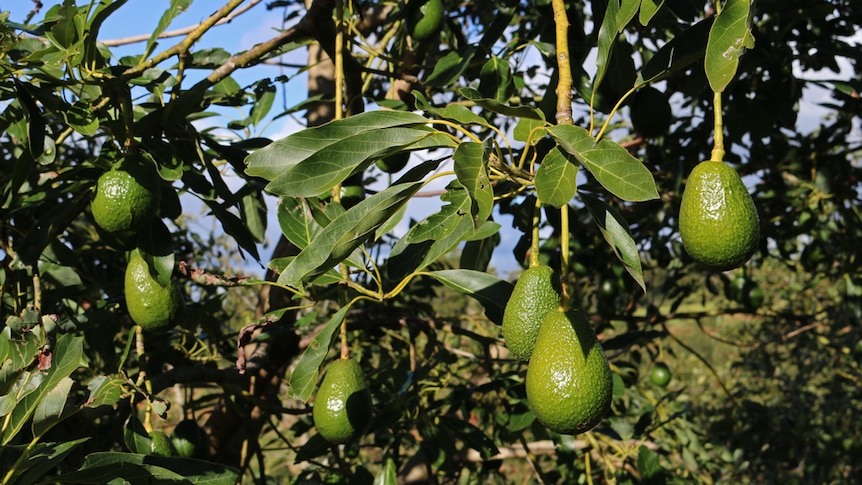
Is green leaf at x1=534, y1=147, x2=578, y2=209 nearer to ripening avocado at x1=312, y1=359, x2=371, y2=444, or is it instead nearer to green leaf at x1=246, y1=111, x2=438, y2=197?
green leaf at x1=246, y1=111, x2=438, y2=197

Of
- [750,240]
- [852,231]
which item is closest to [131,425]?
[750,240]

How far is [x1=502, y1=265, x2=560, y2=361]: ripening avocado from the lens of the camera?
0.93m

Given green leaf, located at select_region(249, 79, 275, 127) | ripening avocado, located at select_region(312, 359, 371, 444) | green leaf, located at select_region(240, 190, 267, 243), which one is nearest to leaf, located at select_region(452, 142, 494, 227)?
ripening avocado, located at select_region(312, 359, 371, 444)

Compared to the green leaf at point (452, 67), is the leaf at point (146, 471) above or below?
below

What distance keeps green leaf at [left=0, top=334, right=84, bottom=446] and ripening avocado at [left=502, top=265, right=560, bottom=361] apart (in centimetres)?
65

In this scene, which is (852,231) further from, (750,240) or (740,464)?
(750,240)

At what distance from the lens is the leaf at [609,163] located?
0.75m

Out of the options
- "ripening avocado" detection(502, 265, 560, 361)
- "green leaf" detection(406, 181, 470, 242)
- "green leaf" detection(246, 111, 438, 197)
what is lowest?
"ripening avocado" detection(502, 265, 560, 361)

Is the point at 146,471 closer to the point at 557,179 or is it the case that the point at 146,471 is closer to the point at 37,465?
the point at 37,465

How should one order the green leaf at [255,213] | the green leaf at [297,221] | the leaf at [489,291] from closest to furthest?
the leaf at [489,291], the green leaf at [297,221], the green leaf at [255,213]

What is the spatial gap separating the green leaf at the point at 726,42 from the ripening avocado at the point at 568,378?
1.05ft

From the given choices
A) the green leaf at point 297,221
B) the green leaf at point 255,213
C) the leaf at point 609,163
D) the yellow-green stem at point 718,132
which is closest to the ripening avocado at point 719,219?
the yellow-green stem at point 718,132

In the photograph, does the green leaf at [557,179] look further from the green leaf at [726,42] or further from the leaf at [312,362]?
the leaf at [312,362]

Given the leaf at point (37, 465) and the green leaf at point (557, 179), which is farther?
the leaf at point (37, 465)
